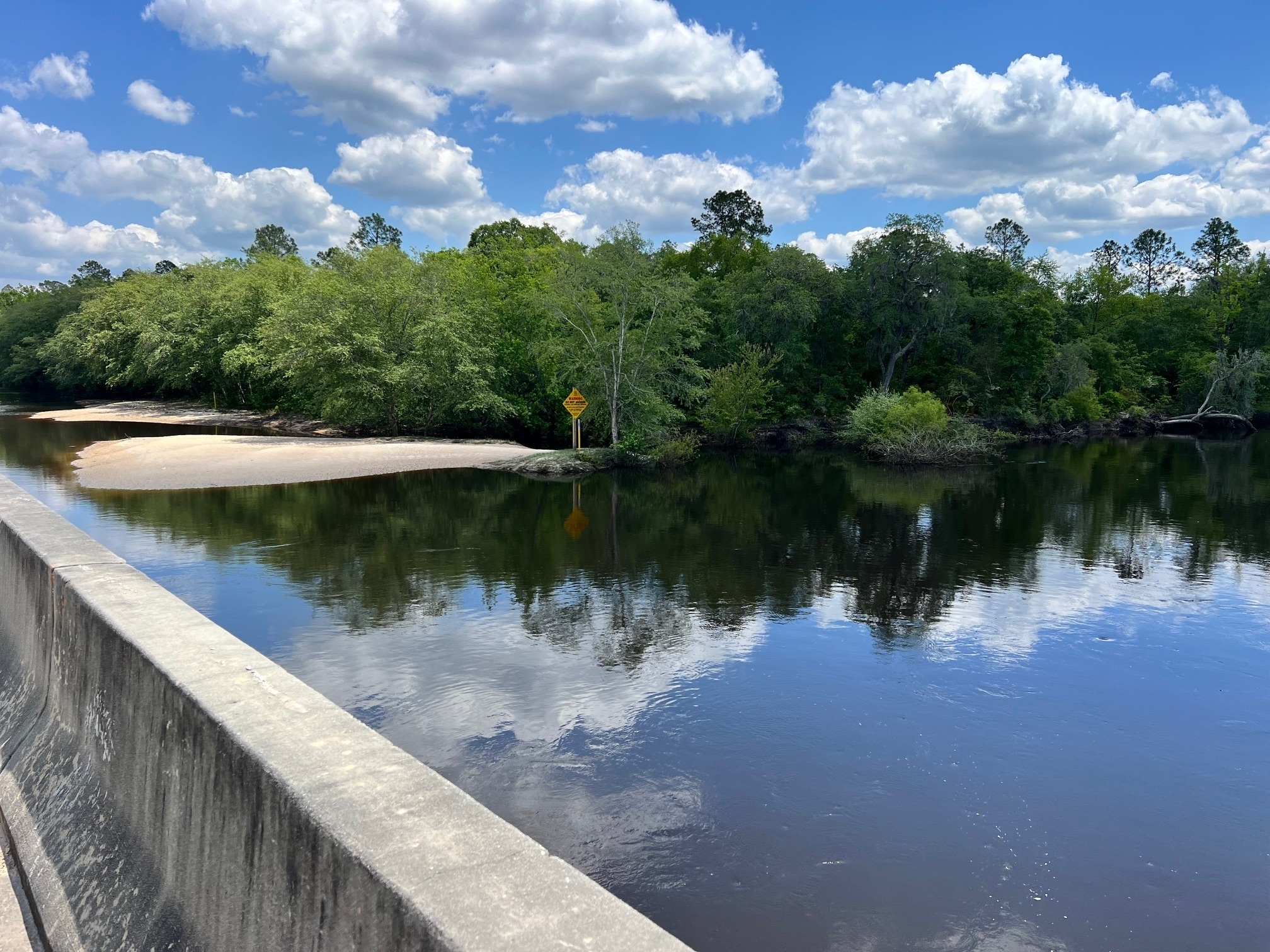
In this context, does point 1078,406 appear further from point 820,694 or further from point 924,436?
point 820,694

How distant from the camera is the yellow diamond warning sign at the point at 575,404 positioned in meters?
33.9

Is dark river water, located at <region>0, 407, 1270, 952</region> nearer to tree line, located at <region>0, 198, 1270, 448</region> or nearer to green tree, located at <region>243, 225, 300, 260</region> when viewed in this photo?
tree line, located at <region>0, 198, 1270, 448</region>

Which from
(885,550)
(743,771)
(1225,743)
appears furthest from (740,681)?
(885,550)

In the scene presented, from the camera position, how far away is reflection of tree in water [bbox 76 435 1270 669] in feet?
45.6

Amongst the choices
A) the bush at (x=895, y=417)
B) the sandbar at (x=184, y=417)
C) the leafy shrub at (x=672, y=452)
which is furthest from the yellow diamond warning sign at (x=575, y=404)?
the sandbar at (x=184, y=417)

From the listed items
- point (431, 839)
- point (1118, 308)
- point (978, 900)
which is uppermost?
point (1118, 308)

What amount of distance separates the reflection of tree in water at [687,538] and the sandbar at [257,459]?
6.86 ft

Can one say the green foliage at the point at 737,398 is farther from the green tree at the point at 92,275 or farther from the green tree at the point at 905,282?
the green tree at the point at 92,275

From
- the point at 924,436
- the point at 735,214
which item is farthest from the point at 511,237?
the point at 924,436

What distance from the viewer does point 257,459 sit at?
Answer: 3170 centimetres

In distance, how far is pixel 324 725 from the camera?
390 centimetres

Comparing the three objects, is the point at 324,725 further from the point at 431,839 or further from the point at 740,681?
the point at 740,681

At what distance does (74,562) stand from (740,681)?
22.8ft

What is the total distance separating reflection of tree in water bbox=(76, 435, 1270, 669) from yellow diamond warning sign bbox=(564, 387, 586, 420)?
340 cm
